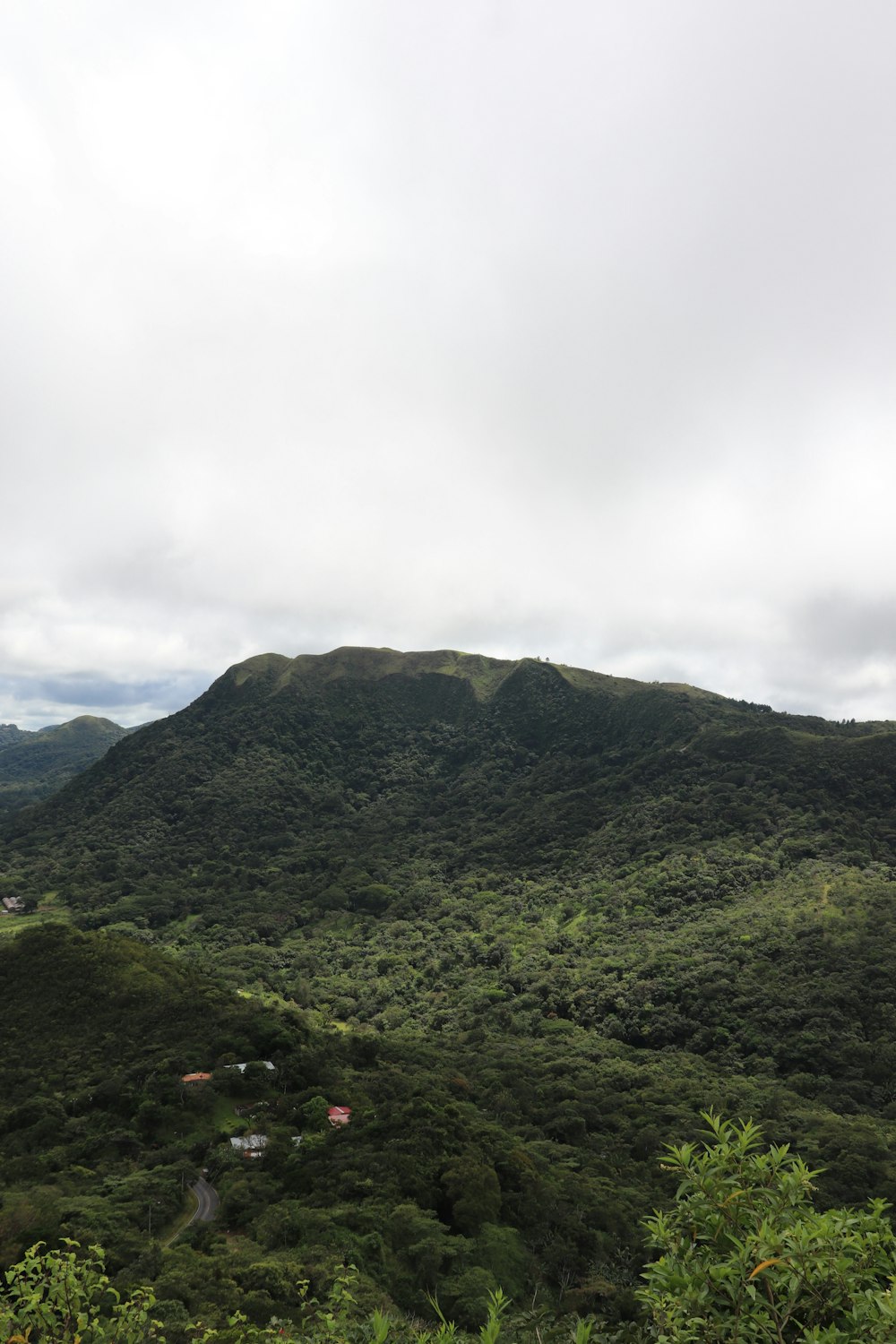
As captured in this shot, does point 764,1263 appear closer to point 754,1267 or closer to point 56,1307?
point 754,1267

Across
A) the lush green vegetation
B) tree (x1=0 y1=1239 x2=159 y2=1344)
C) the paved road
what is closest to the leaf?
the lush green vegetation

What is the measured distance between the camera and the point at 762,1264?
16.2 ft

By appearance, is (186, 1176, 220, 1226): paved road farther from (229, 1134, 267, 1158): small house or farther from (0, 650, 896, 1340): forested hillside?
(229, 1134, 267, 1158): small house

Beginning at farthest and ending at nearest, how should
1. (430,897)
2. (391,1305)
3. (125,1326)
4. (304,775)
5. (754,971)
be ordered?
(304,775)
(430,897)
(754,971)
(391,1305)
(125,1326)

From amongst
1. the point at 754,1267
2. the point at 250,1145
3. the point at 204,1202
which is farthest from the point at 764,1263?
the point at 250,1145

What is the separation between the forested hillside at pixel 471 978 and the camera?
31969mm

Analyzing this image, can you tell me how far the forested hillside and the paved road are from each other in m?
1.23

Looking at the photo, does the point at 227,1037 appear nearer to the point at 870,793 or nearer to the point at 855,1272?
the point at 855,1272

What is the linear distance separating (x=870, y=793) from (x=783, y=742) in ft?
64.9

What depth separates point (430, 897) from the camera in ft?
369

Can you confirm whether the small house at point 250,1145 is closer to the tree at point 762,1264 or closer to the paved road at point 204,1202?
the paved road at point 204,1202

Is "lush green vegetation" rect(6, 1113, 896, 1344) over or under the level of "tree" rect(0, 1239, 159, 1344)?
over

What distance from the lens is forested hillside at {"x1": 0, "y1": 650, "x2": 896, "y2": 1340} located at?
1259 inches

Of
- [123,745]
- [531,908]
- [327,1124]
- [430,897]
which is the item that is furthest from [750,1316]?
[123,745]
